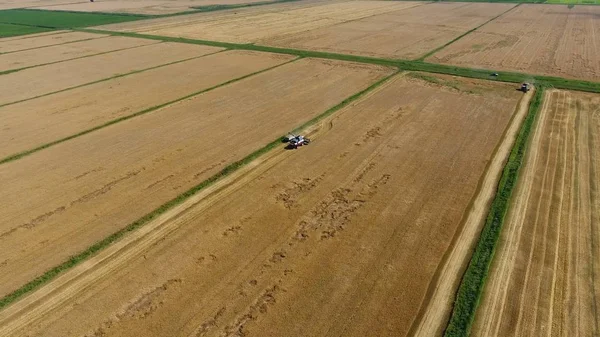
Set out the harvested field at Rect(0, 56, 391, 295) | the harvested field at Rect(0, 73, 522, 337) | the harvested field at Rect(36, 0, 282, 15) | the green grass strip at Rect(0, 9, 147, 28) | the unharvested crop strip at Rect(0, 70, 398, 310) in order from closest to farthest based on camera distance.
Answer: the harvested field at Rect(0, 73, 522, 337) → the unharvested crop strip at Rect(0, 70, 398, 310) → the harvested field at Rect(0, 56, 391, 295) → the green grass strip at Rect(0, 9, 147, 28) → the harvested field at Rect(36, 0, 282, 15)

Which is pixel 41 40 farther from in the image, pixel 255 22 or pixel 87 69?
pixel 255 22

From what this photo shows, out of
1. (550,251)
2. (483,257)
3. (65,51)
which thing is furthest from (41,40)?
(550,251)

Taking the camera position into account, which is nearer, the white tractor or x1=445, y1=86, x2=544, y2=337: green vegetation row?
x1=445, y1=86, x2=544, y2=337: green vegetation row

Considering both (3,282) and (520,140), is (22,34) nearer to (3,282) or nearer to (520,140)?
(3,282)

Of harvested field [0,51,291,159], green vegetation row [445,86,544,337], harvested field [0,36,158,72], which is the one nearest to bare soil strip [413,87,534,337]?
green vegetation row [445,86,544,337]

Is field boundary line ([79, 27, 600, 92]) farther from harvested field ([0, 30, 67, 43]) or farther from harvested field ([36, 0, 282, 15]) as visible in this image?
harvested field ([36, 0, 282, 15])
